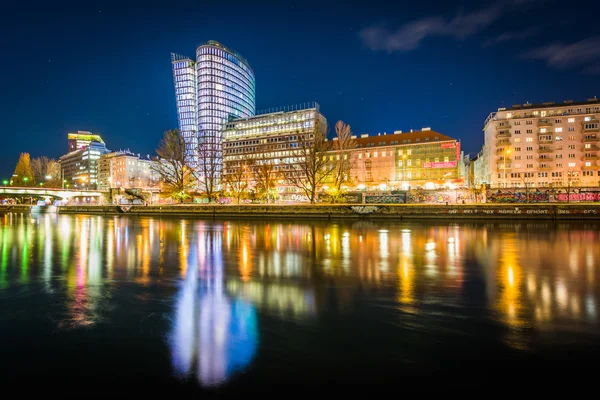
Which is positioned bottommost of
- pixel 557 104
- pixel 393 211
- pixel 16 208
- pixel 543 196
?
pixel 393 211

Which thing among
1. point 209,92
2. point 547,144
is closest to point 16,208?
point 209,92

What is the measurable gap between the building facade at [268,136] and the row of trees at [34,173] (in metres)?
59.4

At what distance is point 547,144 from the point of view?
8450 cm

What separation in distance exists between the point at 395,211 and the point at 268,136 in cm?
9565

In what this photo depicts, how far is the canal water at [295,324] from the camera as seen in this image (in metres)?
3.70

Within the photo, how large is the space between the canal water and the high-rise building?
122 m

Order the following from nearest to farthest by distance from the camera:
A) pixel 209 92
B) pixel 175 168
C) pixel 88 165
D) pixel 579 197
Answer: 1. pixel 579 197
2. pixel 175 168
3. pixel 209 92
4. pixel 88 165

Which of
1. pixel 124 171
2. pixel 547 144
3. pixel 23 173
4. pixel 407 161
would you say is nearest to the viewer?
pixel 547 144

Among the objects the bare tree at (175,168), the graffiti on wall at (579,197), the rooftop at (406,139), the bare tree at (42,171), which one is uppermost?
the rooftop at (406,139)

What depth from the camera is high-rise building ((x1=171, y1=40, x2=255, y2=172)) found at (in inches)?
5271

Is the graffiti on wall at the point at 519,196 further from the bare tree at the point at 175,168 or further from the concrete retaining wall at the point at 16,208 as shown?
the concrete retaining wall at the point at 16,208

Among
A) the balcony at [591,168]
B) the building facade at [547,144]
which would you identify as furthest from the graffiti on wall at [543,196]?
the balcony at [591,168]

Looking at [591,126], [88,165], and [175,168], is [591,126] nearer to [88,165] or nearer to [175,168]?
[175,168]

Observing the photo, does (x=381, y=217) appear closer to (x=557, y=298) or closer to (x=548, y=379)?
(x=557, y=298)
